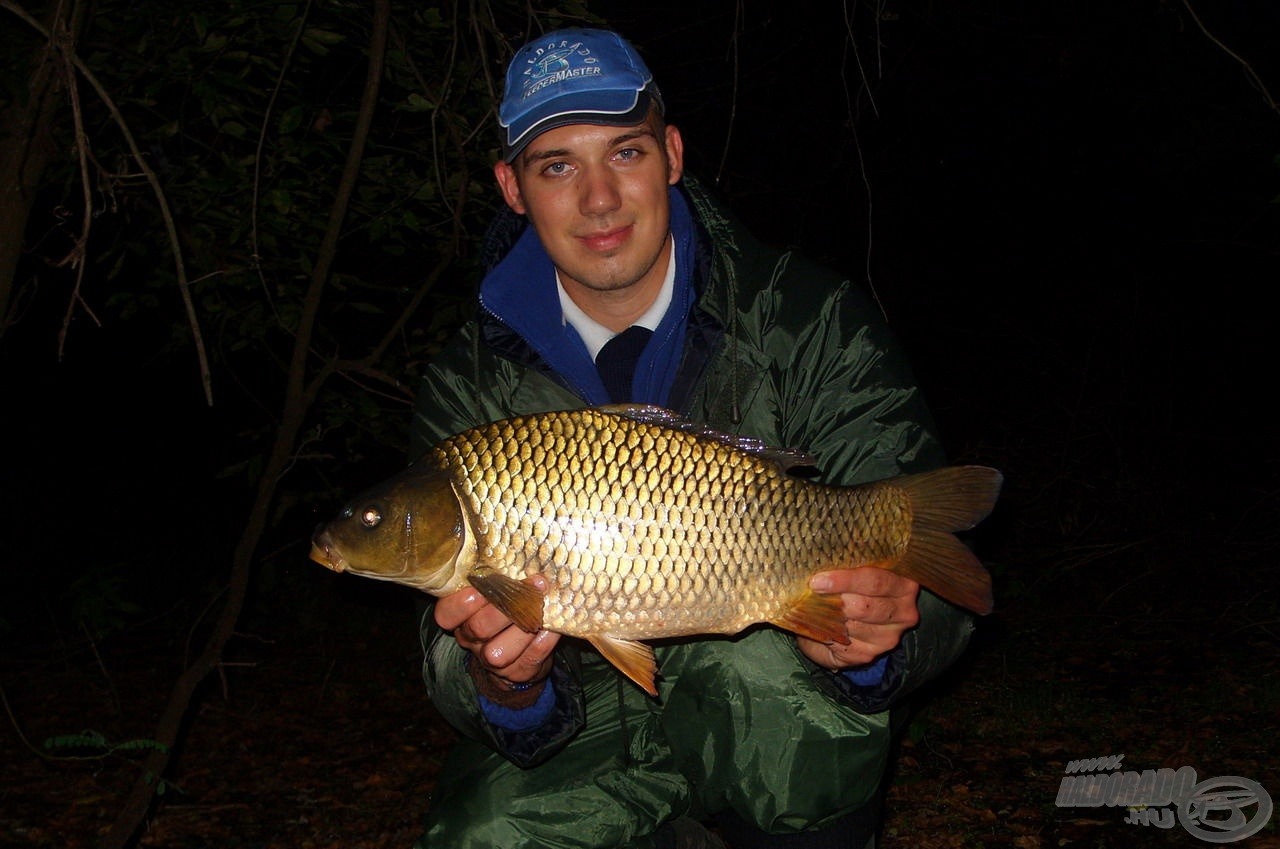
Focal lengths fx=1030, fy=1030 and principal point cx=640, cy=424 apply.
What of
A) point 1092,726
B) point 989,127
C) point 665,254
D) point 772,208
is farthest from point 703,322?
point 989,127

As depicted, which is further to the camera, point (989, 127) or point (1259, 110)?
point (989, 127)

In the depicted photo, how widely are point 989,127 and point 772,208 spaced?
9.66 ft

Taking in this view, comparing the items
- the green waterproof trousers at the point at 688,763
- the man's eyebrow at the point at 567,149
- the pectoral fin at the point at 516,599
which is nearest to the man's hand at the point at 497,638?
the pectoral fin at the point at 516,599

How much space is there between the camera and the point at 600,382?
6.97ft

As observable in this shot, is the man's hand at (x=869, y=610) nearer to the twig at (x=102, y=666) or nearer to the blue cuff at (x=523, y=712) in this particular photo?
the blue cuff at (x=523, y=712)

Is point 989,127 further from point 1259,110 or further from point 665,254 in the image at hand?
point 665,254

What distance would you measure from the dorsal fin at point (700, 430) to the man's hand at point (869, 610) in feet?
0.65

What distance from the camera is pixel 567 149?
2.08m

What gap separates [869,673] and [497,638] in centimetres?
70

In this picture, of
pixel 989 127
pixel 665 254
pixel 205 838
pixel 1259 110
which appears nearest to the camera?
pixel 665 254

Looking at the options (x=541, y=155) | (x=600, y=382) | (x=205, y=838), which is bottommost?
(x=205, y=838)

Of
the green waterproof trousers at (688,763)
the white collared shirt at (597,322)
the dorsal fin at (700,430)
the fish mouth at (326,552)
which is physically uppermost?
the white collared shirt at (597,322)

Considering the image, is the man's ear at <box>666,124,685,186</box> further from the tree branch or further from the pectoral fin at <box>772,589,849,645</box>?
the pectoral fin at <box>772,589,849,645</box>

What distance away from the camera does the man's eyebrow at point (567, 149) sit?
82.0 inches
